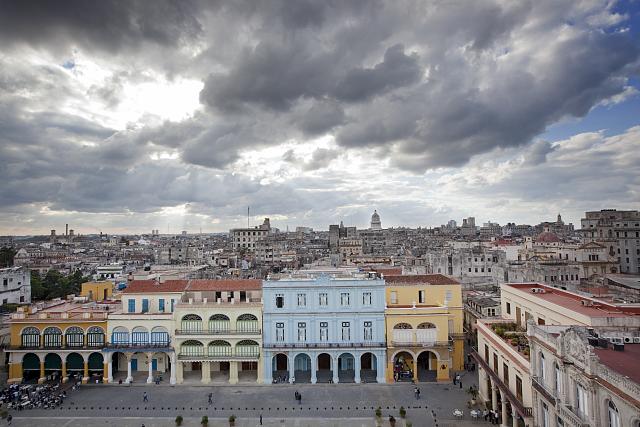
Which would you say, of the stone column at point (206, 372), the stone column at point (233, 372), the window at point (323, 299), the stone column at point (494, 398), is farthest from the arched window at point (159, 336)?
the stone column at point (494, 398)

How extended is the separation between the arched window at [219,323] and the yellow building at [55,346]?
10588 mm

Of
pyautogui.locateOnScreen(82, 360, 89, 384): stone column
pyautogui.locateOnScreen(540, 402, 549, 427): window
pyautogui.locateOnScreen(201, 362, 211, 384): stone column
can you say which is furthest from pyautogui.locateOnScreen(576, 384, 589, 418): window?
pyautogui.locateOnScreen(82, 360, 89, 384): stone column

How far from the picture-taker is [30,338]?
1818 inches

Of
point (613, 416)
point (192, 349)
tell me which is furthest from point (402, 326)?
point (613, 416)

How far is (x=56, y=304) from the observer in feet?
177

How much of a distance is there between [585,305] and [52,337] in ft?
155

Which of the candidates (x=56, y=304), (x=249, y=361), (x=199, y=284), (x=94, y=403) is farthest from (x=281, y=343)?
(x=56, y=304)

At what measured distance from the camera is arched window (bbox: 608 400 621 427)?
1805cm

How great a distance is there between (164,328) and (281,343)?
37.8 ft

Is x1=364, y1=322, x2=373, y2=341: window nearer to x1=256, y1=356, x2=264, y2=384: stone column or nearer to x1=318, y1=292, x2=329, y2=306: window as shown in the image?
x1=318, y1=292, x2=329, y2=306: window

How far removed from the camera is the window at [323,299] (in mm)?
45778

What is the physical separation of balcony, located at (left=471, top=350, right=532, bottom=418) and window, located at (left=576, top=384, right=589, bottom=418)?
6.44 meters

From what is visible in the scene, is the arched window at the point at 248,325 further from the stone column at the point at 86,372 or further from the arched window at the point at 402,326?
the stone column at the point at 86,372

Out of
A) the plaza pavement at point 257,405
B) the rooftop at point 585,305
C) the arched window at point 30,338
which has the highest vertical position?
the rooftop at point 585,305
